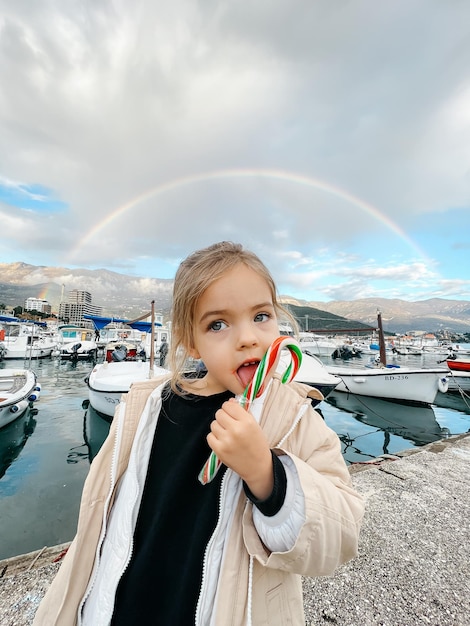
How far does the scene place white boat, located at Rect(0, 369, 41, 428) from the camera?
723cm

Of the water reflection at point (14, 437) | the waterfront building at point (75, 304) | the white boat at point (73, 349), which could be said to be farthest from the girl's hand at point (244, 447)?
the waterfront building at point (75, 304)

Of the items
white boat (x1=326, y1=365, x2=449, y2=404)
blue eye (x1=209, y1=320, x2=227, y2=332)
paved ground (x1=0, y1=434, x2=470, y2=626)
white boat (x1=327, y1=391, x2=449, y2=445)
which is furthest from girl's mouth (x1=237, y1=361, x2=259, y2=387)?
white boat (x1=326, y1=365, x2=449, y2=404)

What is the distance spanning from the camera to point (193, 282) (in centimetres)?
109

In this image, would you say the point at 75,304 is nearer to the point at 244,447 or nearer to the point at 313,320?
the point at 313,320

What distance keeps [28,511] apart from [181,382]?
5.32m

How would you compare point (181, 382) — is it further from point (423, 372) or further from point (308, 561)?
point (423, 372)

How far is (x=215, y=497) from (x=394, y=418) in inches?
458

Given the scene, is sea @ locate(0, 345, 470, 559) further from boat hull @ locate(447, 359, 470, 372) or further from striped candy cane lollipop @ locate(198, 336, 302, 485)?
striped candy cane lollipop @ locate(198, 336, 302, 485)

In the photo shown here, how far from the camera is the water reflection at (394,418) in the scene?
8836 millimetres

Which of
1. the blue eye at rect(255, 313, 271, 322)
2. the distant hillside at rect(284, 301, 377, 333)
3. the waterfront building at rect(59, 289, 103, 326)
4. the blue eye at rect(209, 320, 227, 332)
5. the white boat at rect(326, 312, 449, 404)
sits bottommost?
the white boat at rect(326, 312, 449, 404)

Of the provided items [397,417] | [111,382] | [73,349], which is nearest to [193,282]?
[111,382]

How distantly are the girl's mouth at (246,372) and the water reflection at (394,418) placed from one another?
8.14 metres

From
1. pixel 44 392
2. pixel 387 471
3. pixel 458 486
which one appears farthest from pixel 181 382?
pixel 44 392

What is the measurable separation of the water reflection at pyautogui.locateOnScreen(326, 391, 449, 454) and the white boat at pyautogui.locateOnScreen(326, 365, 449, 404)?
15.7 inches
